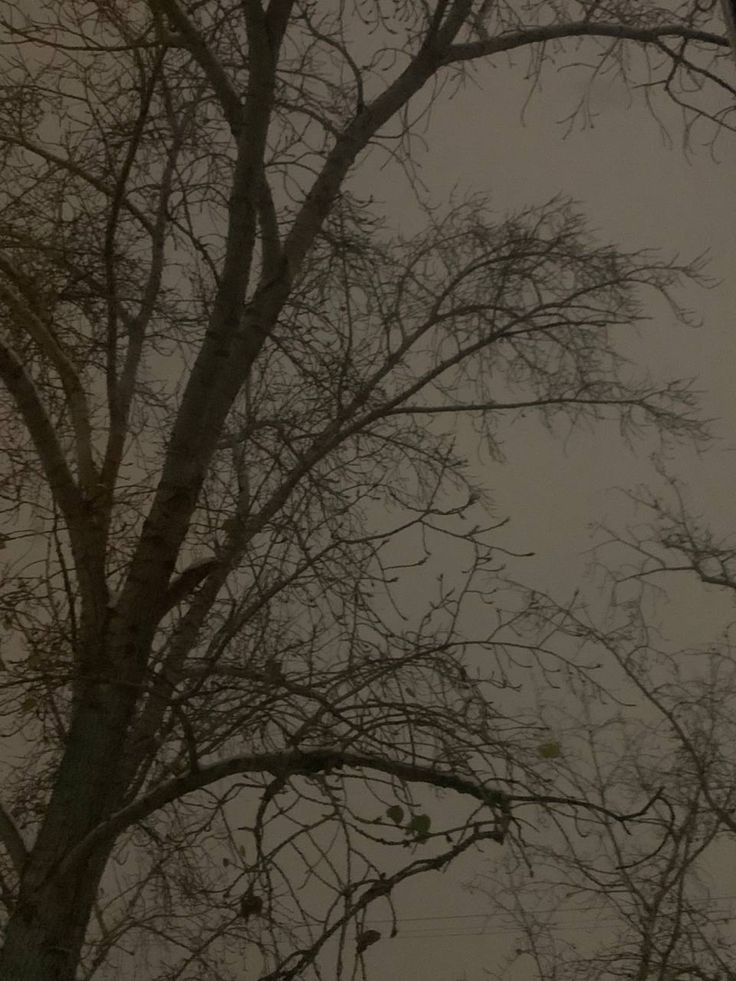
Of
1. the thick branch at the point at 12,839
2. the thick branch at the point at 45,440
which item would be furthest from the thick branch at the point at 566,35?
the thick branch at the point at 12,839

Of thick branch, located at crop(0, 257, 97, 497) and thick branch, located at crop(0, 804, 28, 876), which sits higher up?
thick branch, located at crop(0, 257, 97, 497)

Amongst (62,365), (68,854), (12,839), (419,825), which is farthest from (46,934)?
(62,365)

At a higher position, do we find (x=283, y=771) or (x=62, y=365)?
(x=62, y=365)

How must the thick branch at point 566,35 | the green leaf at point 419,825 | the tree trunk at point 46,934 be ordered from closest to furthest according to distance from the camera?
the green leaf at point 419,825
the tree trunk at point 46,934
the thick branch at point 566,35

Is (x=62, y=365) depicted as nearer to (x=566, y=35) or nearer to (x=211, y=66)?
(x=211, y=66)

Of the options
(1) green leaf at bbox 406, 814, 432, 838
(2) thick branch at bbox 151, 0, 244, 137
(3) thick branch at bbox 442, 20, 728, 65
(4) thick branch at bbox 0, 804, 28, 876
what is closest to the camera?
(1) green leaf at bbox 406, 814, 432, 838

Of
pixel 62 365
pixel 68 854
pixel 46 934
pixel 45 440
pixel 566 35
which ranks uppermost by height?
pixel 566 35

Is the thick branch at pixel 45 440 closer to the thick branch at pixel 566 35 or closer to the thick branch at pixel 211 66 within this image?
the thick branch at pixel 211 66

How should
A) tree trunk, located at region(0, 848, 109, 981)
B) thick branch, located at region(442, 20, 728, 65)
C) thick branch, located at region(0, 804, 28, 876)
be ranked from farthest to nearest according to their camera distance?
1. thick branch, located at region(442, 20, 728, 65)
2. thick branch, located at region(0, 804, 28, 876)
3. tree trunk, located at region(0, 848, 109, 981)

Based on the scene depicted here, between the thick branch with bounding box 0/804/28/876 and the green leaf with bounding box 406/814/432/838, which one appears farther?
the thick branch with bounding box 0/804/28/876

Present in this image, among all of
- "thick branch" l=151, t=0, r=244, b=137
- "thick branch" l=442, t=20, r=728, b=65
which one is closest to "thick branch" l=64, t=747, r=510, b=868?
"thick branch" l=151, t=0, r=244, b=137

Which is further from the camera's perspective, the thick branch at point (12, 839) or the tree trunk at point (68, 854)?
the thick branch at point (12, 839)

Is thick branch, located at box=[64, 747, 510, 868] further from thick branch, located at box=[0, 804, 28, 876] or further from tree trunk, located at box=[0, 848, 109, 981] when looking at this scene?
thick branch, located at box=[0, 804, 28, 876]

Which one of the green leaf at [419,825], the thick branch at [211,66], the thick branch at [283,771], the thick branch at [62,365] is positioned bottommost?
the green leaf at [419,825]
